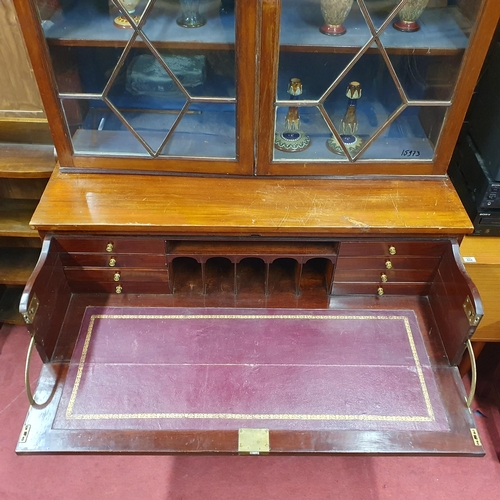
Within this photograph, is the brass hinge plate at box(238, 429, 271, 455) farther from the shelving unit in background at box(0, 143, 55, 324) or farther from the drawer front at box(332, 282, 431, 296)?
the shelving unit in background at box(0, 143, 55, 324)

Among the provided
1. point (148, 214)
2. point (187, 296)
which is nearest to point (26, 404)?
point (187, 296)

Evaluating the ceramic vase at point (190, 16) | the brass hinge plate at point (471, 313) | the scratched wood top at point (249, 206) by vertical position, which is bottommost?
the brass hinge plate at point (471, 313)

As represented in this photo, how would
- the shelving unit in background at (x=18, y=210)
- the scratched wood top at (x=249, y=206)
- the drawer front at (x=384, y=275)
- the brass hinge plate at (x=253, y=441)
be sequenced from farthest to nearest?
the shelving unit in background at (x=18, y=210) < the drawer front at (x=384, y=275) < the scratched wood top at (x=249, y=206) < the brass hinge plate at (x=253, y=441)

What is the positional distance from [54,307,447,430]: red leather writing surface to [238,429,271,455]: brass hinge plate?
2 cm

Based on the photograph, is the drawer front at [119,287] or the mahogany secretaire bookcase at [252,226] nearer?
the mahogany secretaire bookcase at [252,226]

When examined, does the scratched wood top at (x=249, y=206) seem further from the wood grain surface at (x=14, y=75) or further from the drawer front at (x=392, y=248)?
the wood grain surface at (x=14, y=75)

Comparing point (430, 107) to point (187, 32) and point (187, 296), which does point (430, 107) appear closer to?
point (187, 32)

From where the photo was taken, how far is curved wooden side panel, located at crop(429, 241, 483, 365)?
3.55 feet

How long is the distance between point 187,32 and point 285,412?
88cm

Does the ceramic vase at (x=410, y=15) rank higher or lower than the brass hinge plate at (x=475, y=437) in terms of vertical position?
higher

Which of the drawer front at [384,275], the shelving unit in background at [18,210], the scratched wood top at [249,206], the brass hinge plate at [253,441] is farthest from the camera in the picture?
the shelving unit in background at [18,210]

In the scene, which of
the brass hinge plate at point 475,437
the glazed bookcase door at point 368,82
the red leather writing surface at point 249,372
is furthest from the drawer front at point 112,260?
the brass hinge plate at point 475,437

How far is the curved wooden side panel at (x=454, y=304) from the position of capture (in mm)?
1082

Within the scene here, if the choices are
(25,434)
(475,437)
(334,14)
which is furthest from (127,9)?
(475,437)
